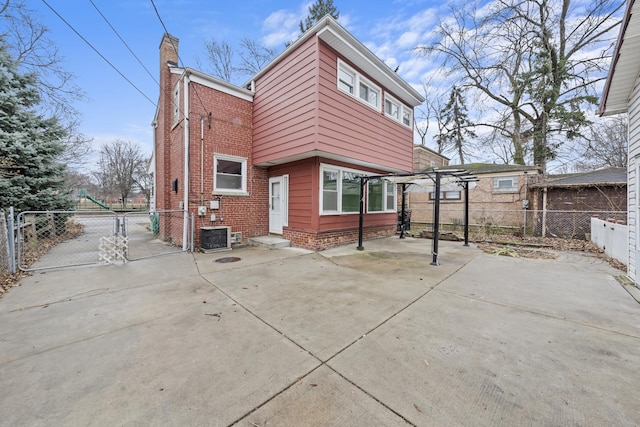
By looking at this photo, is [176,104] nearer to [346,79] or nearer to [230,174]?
[230,174]

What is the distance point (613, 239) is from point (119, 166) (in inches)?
1697

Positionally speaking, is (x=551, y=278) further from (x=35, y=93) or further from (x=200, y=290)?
(x=35, y=93)

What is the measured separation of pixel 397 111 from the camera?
9648 mm

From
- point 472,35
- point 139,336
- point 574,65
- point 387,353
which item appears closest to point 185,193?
point 139,336

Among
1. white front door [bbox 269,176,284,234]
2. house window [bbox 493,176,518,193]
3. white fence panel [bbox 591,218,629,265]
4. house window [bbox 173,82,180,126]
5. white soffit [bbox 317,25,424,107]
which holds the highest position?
white soffit [bbox 317,25,424,107]

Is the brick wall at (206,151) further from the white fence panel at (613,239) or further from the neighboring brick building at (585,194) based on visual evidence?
the neighboring brick building at (585,194)

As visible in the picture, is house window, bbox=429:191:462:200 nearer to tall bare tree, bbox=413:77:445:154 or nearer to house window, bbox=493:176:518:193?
house window, bbox=493:176:518:193

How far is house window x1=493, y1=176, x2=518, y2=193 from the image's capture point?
12.6 metres

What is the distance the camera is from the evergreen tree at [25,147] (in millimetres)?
7406

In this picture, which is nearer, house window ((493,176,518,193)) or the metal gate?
the metal gate

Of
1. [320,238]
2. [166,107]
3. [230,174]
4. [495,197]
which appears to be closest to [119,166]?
A: [166,107]

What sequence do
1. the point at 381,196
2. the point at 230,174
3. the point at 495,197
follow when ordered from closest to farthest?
the point at 230,174 → the point at 381,196 → the point at 495,197

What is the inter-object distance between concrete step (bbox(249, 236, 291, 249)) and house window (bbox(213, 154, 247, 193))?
5.56ft

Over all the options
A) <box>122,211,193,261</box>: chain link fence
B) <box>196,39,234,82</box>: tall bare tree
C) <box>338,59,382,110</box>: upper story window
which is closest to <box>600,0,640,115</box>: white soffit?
<box>338,59,382,110</box>: upper story window
